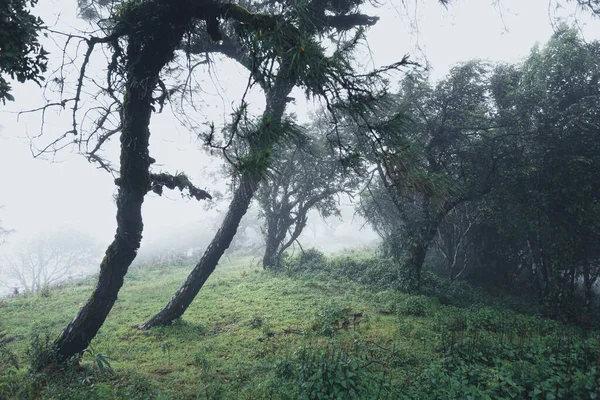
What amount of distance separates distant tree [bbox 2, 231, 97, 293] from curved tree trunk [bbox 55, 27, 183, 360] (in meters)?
54.7

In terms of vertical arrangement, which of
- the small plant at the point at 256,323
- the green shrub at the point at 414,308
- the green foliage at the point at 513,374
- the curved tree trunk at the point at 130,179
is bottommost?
the green shrub at the point at 414,308

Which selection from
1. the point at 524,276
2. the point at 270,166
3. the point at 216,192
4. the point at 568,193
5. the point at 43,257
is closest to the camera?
the point at 270,166

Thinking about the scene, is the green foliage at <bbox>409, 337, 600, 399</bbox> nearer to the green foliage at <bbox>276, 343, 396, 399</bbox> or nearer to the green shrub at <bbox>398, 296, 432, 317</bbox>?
the green foliage at <bbox>276, 343, 396, 399</bbox>

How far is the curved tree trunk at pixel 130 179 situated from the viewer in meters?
4.65

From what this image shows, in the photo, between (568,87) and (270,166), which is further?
(568,87)

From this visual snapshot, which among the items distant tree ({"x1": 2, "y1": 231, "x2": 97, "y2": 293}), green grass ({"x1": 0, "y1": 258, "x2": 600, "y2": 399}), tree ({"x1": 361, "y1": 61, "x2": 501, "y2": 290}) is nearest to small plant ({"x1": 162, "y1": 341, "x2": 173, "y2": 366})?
green grass ({"x1": 0, "y1": 258, "x2": 600, "y2": 399})

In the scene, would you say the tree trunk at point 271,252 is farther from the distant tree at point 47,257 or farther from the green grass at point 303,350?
the distant tree at point 47,257

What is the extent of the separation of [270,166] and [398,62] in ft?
5.09

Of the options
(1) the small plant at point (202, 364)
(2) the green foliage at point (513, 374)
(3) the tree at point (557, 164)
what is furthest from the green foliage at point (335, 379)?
(3) the tree at point (557, 164)

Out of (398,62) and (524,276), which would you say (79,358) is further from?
(524,276)

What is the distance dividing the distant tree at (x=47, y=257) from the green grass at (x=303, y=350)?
4750 cm

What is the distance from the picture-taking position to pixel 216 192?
19.3 meters

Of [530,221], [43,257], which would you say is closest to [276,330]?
[530,221]

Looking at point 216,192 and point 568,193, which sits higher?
point 216,192
